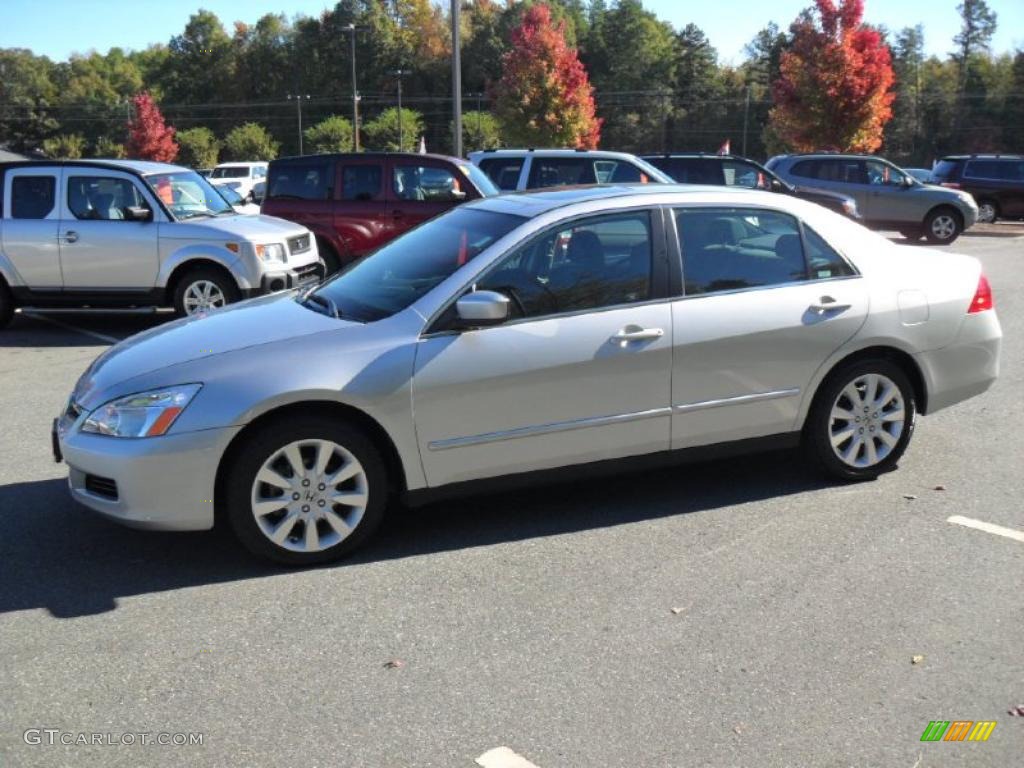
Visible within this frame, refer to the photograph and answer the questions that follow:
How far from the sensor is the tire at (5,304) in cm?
1098

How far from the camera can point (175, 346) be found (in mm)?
→ 4781

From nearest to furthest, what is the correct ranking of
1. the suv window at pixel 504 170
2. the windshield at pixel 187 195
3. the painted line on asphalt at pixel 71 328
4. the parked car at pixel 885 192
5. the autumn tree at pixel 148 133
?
the painted line on asphalt at pixel 71 328 → the windshield at pixel 187 195 → the suv window at pixel 504 170 → the parked car at pixel 885 192 → the autumn tree at pixel 148 133

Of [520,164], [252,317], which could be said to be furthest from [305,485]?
[520,164]

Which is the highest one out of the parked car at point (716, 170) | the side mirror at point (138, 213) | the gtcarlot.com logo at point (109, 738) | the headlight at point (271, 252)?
the parked car at point (716, 170)

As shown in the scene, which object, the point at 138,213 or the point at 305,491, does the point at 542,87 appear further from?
the point at 305,491

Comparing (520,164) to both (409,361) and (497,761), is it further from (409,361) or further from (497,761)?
(497,761)

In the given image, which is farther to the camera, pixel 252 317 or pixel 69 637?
pixel 252 317

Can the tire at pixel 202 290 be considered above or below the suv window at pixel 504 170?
below

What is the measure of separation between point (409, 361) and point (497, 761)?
2000 millimetres

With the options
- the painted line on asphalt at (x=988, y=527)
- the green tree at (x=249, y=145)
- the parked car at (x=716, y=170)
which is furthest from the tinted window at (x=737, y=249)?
the green tree at (x=249, y=145)

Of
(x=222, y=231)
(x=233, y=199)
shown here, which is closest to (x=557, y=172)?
(x=233, y=199)

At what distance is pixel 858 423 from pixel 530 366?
2020 mm

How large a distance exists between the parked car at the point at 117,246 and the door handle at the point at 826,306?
6.53 meters

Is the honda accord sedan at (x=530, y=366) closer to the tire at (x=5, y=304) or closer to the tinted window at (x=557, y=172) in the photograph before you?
the tire at (x=5, y=304)
